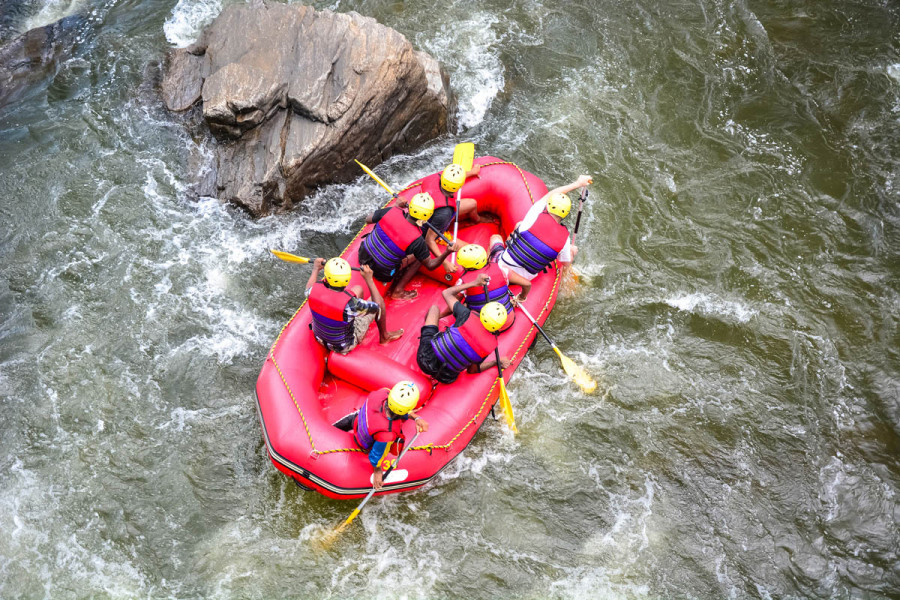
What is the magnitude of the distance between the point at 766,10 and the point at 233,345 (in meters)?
8.08

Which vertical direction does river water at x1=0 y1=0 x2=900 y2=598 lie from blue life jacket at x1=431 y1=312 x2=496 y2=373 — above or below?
below

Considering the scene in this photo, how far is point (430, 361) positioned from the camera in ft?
17.1

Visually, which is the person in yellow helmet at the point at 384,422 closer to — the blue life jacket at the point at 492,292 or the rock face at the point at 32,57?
the blue life jacket at the point at 492,292

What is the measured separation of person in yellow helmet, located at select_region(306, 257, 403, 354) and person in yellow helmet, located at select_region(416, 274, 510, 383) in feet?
1.68

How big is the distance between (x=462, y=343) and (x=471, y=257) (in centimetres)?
72

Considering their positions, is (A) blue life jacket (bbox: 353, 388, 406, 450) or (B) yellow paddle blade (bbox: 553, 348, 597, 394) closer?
(A) blue life jacket (bbox: 353, 388, 406, 450)

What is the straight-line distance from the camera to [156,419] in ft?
18.8

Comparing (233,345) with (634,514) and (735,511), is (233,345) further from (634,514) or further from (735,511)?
(735,511)

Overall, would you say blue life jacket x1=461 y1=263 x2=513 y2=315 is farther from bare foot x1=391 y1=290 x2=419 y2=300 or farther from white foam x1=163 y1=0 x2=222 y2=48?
white foam x1=163 y1=0 x2=222 y2=48

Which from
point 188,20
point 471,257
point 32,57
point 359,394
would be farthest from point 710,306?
point 32,57

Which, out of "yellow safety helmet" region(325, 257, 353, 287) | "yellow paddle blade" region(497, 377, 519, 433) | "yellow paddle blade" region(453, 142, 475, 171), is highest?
"yellow safety helmet" region(325, 257, 353, 287)

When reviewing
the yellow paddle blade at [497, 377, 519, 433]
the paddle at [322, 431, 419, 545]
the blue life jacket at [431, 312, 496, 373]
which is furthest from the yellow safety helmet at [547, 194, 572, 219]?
the paddle at [322, 431, 419, 545]

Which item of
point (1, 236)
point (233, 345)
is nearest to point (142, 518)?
point (233, 345)

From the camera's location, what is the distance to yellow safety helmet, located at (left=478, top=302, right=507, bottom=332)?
5066 millimetres
